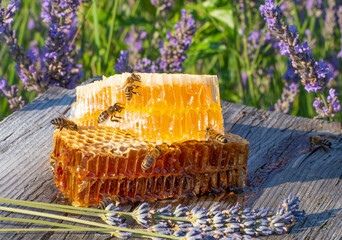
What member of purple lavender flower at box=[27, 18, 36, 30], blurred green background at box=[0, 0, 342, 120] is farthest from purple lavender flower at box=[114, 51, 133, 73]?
purple lavender flower at box=[27, 18, 36, 30]

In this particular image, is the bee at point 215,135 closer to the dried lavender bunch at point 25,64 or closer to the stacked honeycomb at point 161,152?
the stacked honeycomb at point 161,152

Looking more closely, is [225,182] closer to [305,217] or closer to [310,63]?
[305,217]

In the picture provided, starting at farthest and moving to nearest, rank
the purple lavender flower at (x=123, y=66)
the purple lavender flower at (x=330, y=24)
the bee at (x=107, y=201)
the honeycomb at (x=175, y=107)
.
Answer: the purple lavender flower at (x=330, y=24), the purple lavender flower at (x=123, y=66), the honeycomb at (x=175, y=107), the bee at (x=107, y=201)

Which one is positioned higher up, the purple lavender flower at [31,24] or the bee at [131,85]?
the purple lavender flower at [31,24]

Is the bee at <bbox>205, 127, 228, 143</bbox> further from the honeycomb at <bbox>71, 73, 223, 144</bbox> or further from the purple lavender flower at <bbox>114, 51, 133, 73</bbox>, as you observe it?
the purple lavender flower at <bbox>114, 51, 133, 73</bbox>

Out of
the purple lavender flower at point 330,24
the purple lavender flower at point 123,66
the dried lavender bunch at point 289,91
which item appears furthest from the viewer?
the purple lavender flower at point 330,24

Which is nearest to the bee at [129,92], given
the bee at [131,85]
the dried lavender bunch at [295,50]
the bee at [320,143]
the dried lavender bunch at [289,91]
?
the bee at [131,85]
